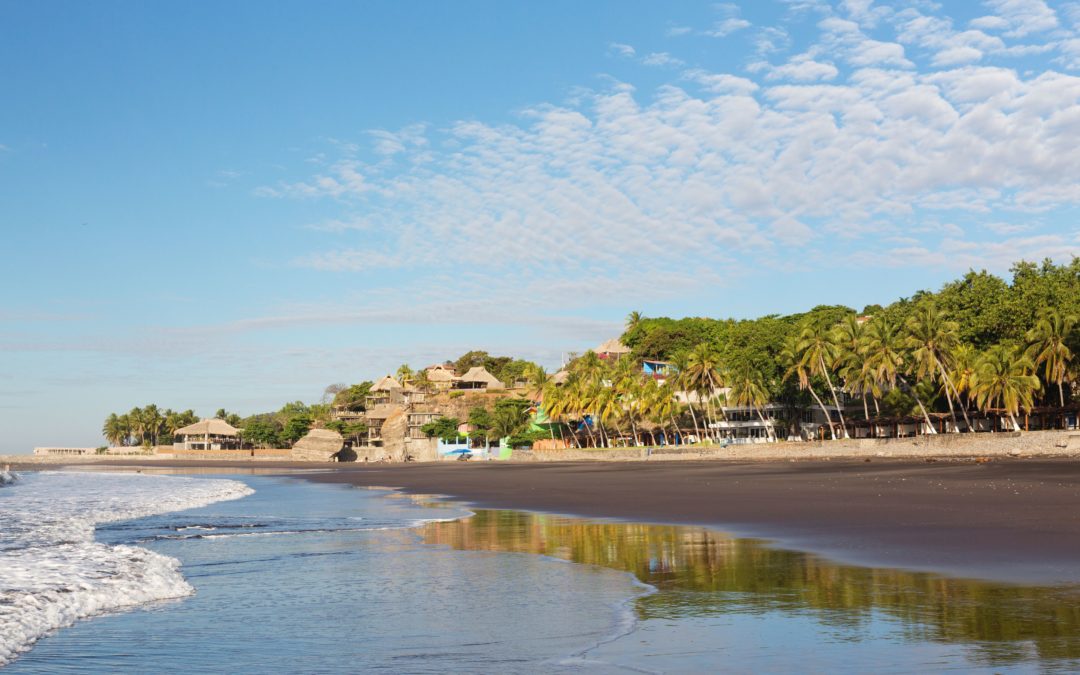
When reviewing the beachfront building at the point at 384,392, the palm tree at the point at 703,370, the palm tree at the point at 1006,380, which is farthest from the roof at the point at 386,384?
the palm tree at the point at 1006,380

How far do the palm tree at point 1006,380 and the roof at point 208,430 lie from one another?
115 meters

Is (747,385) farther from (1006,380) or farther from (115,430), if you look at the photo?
(115,430)

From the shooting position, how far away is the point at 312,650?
743cm

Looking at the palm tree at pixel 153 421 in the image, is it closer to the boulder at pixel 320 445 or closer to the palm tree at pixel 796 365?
the boulder at pixel 320 445

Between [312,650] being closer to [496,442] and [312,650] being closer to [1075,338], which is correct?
[1075,338]

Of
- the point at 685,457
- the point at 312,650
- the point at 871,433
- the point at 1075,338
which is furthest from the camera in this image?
the point at 871,433

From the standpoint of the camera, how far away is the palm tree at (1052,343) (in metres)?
50.0

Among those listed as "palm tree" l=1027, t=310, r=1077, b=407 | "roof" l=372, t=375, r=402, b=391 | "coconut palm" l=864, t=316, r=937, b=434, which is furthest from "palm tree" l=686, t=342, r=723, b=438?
"roof" l=372, t=375, r=402, b=391

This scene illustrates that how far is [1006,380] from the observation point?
52.1 m

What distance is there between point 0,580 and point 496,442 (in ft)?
312

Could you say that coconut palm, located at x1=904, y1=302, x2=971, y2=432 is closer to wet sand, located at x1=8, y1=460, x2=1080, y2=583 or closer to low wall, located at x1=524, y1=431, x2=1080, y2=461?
low wall, located at x1=524, y1=431, x2=1080, y2=461

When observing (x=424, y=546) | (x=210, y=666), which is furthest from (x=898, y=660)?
(x=424, y=546)

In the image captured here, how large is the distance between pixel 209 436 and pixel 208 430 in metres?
2.16

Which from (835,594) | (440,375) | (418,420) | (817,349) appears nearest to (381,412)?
(418,420)
